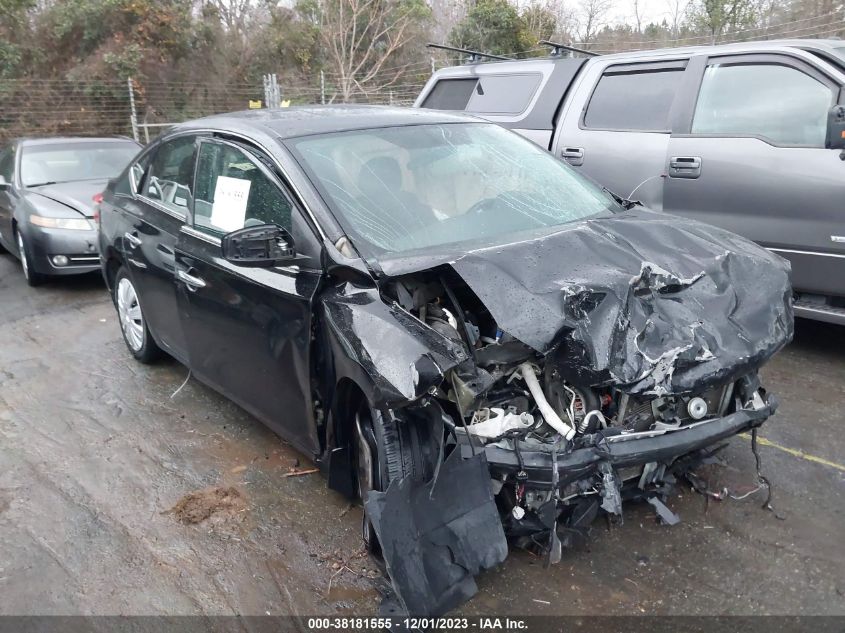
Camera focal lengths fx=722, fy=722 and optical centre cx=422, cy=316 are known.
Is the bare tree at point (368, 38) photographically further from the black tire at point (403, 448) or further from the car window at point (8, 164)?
the black tire at point (403, 448)

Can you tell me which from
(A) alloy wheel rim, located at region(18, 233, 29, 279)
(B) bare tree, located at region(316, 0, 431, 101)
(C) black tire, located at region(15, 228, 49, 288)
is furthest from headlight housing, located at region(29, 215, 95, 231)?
(B) bare tree, located at region(316, 0, 431, 101)

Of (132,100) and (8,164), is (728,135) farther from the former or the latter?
(132,100)

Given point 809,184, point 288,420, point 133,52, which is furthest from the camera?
point 133,52

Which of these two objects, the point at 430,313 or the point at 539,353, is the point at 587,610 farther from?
the point at 430,313

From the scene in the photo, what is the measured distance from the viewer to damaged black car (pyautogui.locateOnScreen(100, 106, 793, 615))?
8.59ft

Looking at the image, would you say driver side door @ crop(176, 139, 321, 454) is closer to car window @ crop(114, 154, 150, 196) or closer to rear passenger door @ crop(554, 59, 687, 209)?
car window @ crop(114, 154, 150, 196)

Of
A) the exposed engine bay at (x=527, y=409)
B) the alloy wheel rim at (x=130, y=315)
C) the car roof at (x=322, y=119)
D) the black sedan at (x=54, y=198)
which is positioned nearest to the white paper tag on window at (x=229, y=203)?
the car roof at (x=322, y=119)

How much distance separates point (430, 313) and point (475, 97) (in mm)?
4704

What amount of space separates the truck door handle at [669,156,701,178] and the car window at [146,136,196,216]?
3365mm

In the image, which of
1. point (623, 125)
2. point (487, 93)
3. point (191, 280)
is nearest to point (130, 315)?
point (191, 280)

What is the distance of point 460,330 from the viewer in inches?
112

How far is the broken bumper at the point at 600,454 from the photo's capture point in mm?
2625

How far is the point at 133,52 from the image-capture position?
17.7 meters

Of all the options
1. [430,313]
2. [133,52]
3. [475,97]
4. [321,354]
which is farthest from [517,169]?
[133,52]
